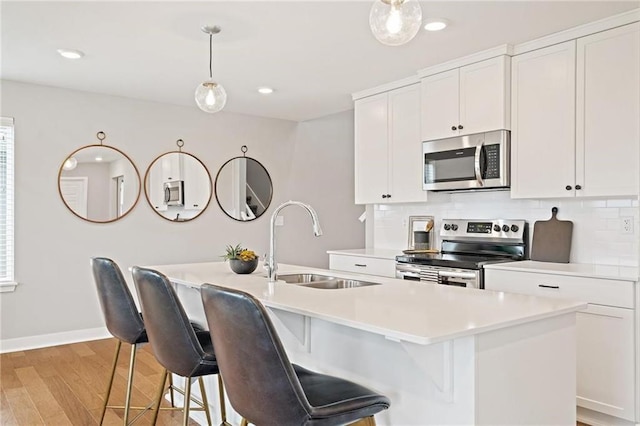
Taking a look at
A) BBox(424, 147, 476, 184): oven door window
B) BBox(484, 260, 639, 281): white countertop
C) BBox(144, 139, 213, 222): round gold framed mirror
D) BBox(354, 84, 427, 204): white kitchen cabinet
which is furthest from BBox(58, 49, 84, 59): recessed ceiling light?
BBox(484, 260, 639, 281): white countertop

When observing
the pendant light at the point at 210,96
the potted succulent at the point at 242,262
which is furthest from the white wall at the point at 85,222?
the potted succulent at the point at 242,262

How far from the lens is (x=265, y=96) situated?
16.4 feet

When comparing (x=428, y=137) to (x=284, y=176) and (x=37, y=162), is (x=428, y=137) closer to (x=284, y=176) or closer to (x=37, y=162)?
(x=284, y=176)

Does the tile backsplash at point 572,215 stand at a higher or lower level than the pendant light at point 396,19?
lower

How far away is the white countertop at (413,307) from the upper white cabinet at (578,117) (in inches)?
60.3

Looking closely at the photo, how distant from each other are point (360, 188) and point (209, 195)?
1.81 meters

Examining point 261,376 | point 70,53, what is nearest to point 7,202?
point 70,53

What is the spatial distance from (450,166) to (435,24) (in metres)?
1.19

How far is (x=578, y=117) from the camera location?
127 inches

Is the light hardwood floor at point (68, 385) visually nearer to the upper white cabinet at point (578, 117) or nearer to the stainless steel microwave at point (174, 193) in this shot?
the stainless steel microwave at point (174, 193)

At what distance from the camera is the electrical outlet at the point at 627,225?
3.20 meters

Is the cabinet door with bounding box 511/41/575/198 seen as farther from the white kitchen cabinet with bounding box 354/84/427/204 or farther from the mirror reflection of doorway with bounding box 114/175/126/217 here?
the mirror reflection of doorway with bounding box 114/175/126/217

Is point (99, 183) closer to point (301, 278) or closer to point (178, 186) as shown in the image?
point (178, 186)

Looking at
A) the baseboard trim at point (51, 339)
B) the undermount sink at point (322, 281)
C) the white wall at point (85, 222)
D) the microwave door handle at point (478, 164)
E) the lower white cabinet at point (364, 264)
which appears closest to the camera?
the undermount sink at point (322, 281)
